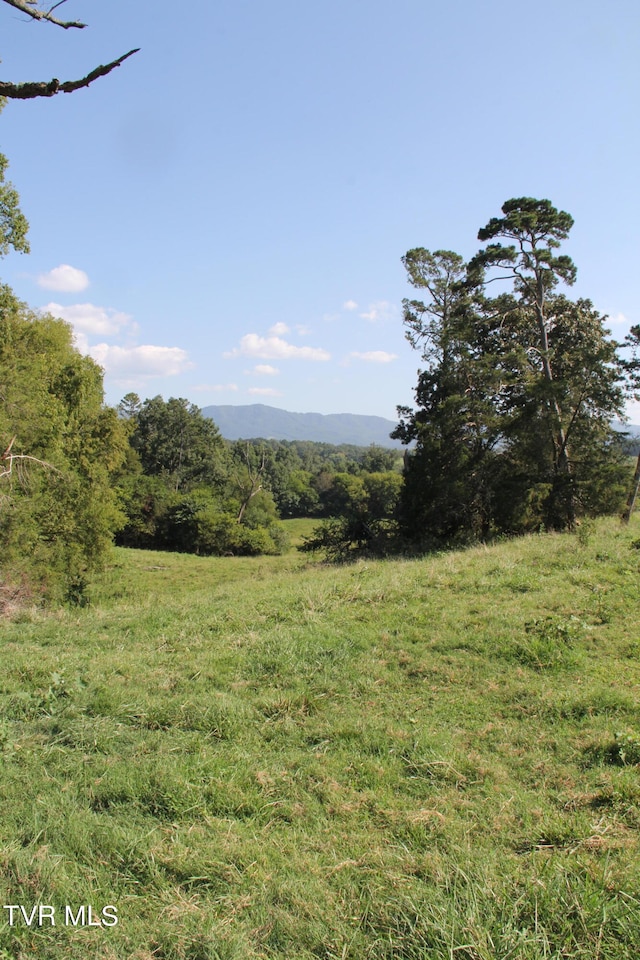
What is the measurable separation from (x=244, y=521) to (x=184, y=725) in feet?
158

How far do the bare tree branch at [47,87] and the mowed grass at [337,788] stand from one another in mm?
3988

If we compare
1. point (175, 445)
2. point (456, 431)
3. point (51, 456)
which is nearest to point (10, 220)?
point (51, 456)

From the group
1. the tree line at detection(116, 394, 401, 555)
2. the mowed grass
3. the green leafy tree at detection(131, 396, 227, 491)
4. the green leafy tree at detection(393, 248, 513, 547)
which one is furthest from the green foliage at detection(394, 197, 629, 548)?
the green leafy tree at detection(131, 396, 227, 491)

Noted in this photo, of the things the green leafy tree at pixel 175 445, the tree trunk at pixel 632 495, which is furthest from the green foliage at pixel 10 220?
the green leafy tree at pixel 175 445

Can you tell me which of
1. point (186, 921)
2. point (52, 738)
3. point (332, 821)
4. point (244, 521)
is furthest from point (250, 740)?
point (244, 521)

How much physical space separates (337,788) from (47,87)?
14.8 feet

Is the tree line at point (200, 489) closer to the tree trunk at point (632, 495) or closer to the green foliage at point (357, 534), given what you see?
the green foliage at point (357, 534)

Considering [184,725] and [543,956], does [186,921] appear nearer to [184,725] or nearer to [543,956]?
[543,956]

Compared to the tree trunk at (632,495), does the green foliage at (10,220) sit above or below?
above

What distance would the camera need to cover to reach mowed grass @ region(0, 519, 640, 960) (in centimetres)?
240

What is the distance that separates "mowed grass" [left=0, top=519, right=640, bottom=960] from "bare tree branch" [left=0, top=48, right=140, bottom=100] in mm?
3988

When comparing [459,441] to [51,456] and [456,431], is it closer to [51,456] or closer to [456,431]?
[456,431]

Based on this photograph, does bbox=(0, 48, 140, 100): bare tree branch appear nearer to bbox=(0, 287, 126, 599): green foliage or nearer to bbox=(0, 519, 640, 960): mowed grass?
bbox=(0, 519, 640, 960): mowed grass

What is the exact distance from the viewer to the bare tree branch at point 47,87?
240 cm
